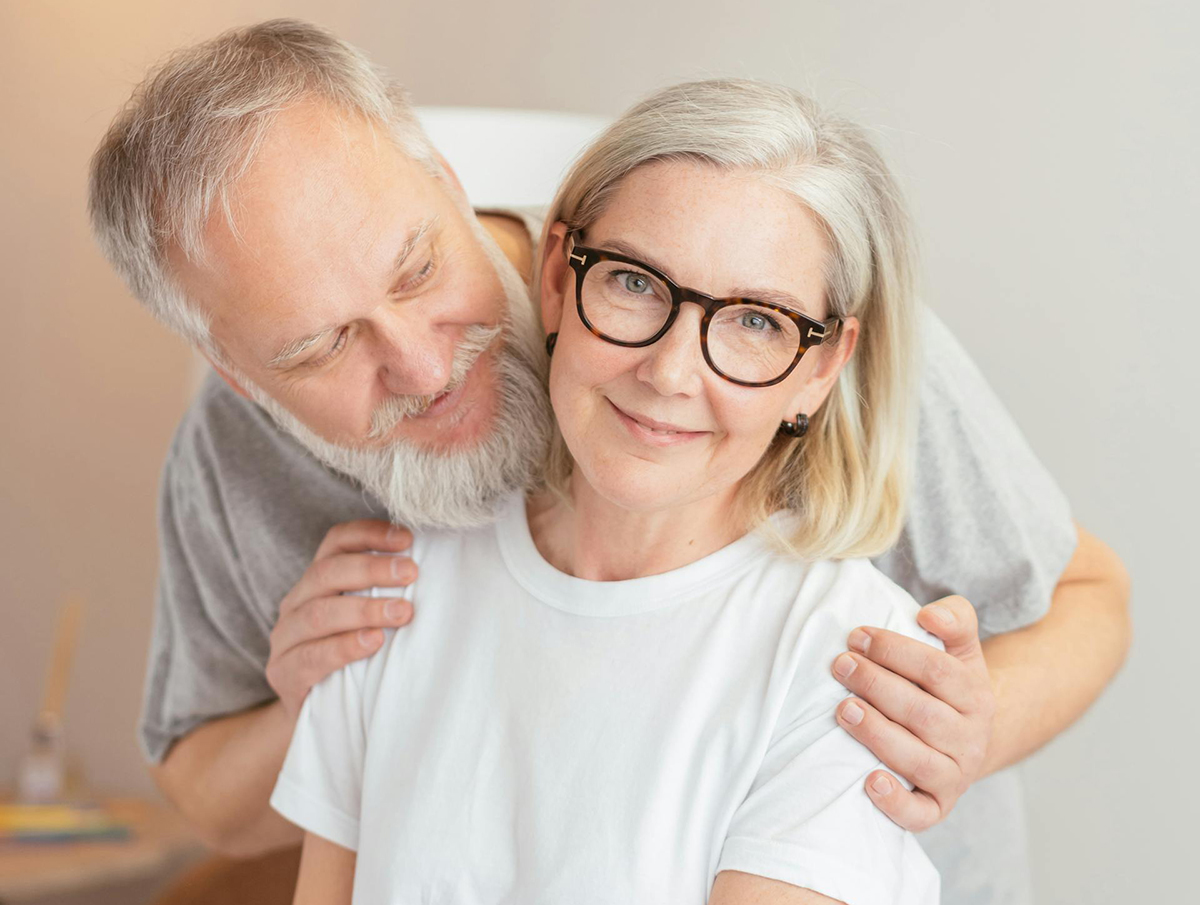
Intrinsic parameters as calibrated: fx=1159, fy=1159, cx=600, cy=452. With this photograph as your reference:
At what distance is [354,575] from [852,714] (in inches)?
24.3

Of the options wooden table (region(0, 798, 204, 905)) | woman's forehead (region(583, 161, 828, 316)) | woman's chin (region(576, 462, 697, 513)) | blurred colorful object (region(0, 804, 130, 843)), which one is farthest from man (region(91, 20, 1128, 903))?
blurred colorful object (region(0, 804, 130, 843))

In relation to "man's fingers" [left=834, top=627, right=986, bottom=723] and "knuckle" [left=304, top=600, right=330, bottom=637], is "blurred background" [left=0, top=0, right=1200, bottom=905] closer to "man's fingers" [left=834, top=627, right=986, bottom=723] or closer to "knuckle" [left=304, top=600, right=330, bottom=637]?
"man's fingers" [left=834, top=627, right=986, bottom=723]

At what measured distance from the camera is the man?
1.22m

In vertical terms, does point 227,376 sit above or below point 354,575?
above

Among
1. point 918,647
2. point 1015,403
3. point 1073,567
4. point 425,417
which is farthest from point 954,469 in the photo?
point 425,417

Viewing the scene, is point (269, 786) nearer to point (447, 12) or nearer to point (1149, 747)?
point (1149, 747)

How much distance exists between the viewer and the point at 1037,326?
6.19 ft

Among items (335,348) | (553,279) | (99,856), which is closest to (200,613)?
(335,348)

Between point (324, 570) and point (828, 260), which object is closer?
point (828, 260)

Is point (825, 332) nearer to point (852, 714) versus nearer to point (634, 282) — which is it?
point (634, 282)

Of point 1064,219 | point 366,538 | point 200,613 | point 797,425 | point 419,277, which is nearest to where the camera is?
point 797,425

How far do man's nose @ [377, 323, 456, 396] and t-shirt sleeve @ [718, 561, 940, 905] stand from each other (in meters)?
0.50

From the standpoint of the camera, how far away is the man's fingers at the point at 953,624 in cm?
115

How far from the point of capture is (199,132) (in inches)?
48.9
